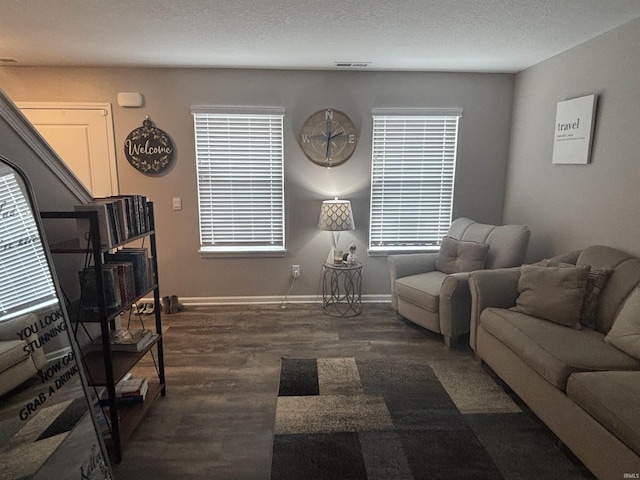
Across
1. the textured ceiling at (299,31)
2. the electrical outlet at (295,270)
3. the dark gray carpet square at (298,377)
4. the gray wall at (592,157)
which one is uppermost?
the textured ceiling at (299,31)

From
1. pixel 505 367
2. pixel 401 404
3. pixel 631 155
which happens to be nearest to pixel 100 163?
pixel 401 404

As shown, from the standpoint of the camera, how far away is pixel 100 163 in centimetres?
389

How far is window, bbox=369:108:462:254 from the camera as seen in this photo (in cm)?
402

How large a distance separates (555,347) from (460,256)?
151cm

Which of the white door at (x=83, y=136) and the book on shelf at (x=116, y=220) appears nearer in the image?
the book on shelf at (x=116, y=220)

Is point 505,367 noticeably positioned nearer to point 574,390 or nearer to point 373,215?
point 574,390

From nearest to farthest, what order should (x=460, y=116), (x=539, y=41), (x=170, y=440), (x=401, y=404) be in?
(x=170, y=440)
(x=401, y=404)
(x=539, y=41)
(x=460, y=116)

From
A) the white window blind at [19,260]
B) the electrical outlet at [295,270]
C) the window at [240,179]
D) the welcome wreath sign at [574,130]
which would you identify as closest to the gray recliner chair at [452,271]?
the welcome wreath sign at [574,130]

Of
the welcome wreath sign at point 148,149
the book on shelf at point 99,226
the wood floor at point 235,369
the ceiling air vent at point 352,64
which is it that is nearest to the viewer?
the book on shelf at point 99,226

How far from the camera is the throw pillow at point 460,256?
3430 mm

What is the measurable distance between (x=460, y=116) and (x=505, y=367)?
8.65 ft

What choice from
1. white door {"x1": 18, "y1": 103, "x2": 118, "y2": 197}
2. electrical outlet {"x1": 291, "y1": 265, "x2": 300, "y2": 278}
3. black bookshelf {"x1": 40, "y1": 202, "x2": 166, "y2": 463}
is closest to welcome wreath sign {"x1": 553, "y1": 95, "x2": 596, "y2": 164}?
electrical outlet {"x1": 291, "y1": 265, "x2": 300, "y2": 278}

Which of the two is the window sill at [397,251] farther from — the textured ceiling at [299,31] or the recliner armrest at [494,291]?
the textured ceiling at [299,31]

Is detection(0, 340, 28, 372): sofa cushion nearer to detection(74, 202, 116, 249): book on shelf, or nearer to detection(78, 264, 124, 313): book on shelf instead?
detection(78, 264, 124, 313): book on shelf
